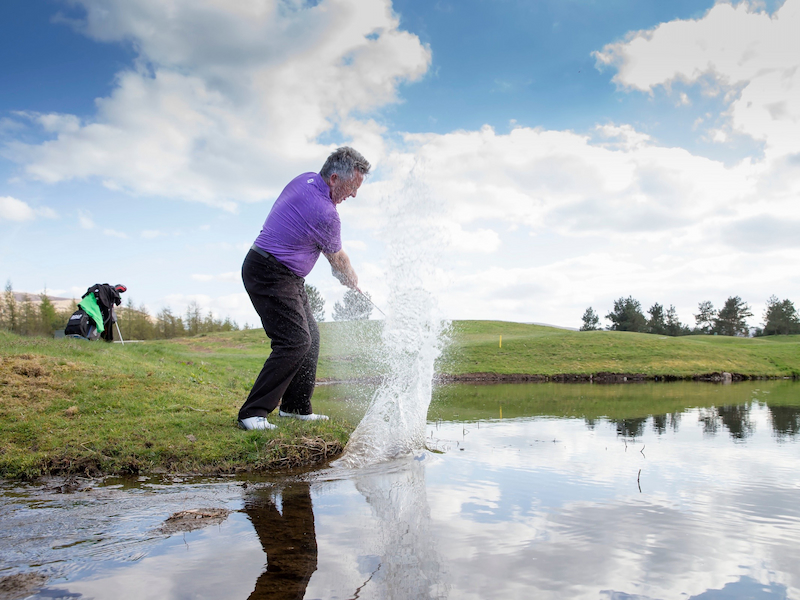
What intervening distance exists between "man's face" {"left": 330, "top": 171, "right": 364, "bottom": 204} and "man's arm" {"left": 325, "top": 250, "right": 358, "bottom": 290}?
0.62 meters

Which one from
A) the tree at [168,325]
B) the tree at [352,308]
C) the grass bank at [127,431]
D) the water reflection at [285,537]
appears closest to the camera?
the water reflection at [285,537]

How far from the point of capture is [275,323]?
15.6 feet

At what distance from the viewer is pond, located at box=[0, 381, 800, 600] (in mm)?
2229

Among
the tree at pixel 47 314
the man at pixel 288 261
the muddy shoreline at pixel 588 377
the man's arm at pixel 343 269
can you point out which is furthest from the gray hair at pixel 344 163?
the tree at pixel 47 314

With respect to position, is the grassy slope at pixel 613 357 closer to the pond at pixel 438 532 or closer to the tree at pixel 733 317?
the pond at pixel 438 532

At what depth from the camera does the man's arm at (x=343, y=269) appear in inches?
214

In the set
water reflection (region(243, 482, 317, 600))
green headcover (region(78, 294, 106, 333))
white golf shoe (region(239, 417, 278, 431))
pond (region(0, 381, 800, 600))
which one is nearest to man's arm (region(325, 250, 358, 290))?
white golf shoe (region(239, 417, 278, 431))

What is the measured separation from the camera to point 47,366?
6930mm

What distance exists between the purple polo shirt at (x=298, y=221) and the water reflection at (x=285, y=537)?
2.09 m

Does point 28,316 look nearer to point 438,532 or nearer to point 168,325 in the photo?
point 168,325

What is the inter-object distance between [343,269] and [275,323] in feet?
3.56

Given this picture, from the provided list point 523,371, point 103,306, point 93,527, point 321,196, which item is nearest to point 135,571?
point 93,527

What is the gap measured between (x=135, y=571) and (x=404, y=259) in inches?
184

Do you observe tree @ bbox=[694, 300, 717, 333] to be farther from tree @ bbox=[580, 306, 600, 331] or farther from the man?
the man
